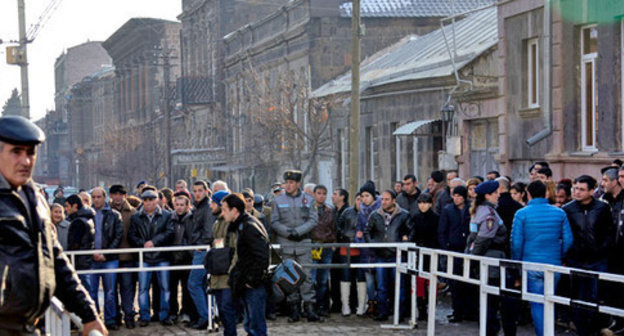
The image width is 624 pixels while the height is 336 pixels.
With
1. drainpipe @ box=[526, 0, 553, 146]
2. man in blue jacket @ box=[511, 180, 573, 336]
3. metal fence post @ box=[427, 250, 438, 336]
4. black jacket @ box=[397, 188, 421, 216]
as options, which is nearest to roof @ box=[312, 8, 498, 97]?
drainpipe @ box=[526, 0, 553, 146]

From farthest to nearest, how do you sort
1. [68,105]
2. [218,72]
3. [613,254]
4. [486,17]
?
[68,105], [218,72], [486,17], [613,254]

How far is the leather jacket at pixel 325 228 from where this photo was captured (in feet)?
45.6

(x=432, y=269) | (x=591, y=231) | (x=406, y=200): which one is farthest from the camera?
(x=406, y=200)

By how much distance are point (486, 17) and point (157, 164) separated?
3374 centimetres

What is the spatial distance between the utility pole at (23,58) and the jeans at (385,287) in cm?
1463

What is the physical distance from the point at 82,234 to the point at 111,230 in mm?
543

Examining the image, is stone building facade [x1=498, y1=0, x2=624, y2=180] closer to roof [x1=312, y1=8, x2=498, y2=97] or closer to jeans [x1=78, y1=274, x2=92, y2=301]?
roof [x1=312, y1=8, x2=498, y2=97]

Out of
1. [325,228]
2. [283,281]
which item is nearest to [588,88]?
[325,228]

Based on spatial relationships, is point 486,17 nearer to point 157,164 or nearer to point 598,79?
point 598,79

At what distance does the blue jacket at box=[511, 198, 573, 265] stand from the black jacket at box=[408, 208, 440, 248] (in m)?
3.23

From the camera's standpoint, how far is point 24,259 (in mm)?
4617

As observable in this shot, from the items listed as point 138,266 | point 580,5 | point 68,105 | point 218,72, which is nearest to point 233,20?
point 218,72

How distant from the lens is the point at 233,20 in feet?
178

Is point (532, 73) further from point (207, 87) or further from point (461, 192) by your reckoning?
point (207, 87)
